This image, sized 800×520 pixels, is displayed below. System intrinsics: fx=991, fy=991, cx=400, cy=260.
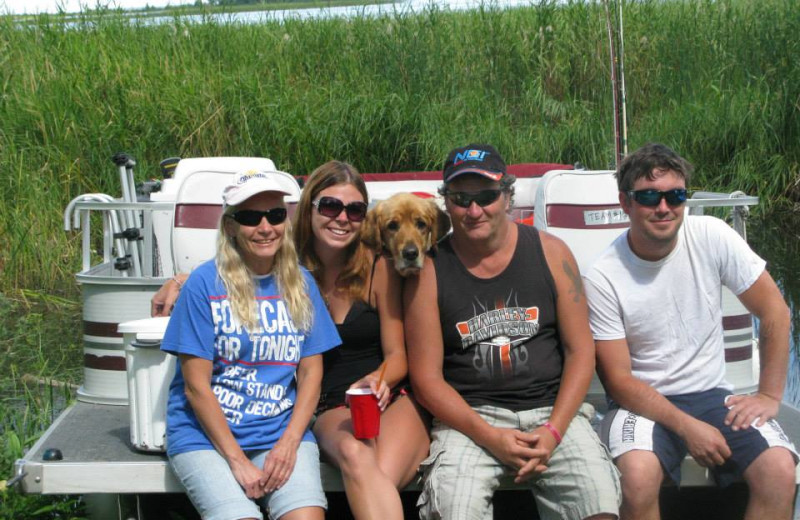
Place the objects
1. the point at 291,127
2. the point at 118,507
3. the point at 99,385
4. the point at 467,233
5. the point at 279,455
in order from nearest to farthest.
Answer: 1. the point at 279,455
2. the point at 467,233
3. the point at 118,507
4. the point at 99,385
5. the point at 291,127

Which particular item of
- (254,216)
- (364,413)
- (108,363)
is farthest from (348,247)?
(108,363)

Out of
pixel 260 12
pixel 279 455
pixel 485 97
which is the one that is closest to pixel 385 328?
pixel 279 455

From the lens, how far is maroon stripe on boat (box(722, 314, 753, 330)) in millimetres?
3943

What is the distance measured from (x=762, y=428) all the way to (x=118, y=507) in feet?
7.37

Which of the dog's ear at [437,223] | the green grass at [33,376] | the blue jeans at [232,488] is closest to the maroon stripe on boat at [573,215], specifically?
the dog's ear at [437,223]

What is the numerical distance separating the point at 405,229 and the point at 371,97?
22.6 ft

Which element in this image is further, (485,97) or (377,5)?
(377,5)

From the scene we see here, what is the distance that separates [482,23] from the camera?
1149 centimetres

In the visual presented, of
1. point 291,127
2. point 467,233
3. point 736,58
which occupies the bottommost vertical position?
point 467,233

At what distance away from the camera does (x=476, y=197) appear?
3289 millimetres

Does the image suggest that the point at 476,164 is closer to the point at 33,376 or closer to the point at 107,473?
the point at 107,473

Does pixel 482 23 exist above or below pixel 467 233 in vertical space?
above

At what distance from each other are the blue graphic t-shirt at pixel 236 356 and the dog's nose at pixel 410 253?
1.35 ft

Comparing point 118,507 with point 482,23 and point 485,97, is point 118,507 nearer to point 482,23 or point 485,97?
point 485,97
